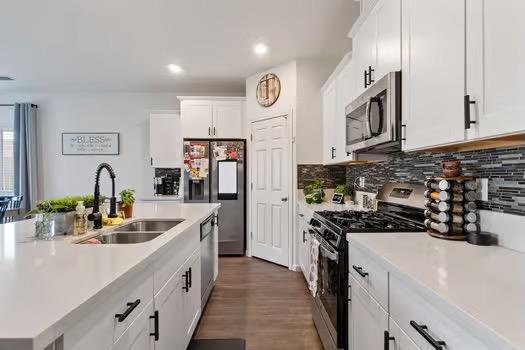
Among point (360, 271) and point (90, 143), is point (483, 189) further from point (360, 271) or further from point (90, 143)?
point (90, 143)

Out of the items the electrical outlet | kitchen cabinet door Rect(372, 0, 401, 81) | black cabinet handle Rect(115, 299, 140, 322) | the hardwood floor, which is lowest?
the hardwood floor

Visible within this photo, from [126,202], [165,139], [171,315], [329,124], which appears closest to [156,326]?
[171,315]

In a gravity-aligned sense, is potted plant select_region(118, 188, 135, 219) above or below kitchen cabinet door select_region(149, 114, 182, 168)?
below

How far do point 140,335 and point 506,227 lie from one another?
1521 millimetres

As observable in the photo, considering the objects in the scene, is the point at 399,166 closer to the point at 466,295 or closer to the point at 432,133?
the point at 432,133

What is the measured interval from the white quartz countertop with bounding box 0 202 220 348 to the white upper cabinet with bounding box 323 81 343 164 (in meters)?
2.39

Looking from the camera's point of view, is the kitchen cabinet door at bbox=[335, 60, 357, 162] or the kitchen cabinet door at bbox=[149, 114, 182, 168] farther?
the kitchen cabinet door at bbox=[149, 114, 182, 168]

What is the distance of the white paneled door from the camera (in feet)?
14.2

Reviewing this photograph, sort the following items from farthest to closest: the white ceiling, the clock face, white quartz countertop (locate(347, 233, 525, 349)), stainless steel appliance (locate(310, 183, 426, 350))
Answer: the clock face
the white ceiling
stainless steel appliance (locate(310, 183, 426, 350))
white quartz countertop (locate(347, 233, 525, 349))

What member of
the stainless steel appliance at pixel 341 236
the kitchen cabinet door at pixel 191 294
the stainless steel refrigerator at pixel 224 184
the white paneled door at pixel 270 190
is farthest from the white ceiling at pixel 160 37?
the kitchen cabinet door at pixel 191 294

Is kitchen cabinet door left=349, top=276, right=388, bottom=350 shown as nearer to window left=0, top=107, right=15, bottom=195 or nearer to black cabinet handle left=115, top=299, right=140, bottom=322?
black cabinet handle left=115, top=299, right=140, bottom=322

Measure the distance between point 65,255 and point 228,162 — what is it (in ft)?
12.2

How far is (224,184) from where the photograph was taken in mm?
4898

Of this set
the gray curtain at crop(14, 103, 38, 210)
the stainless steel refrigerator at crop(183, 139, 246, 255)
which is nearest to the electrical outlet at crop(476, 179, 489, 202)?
the stainless steel refrigerator at crop(183, 139, 246, 255)
